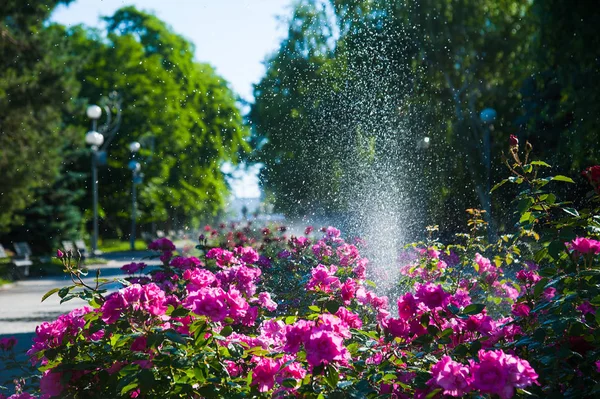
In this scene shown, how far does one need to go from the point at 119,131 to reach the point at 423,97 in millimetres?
21933

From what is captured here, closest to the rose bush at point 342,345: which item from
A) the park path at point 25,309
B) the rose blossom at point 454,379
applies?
the rose blossom at point 454,379

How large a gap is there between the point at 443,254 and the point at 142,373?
14.4 feet

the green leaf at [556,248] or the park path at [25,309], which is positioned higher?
the green leaf at [556,248]

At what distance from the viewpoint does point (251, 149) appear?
24.5 meters

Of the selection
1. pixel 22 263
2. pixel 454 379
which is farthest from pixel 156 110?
pixel 454 379

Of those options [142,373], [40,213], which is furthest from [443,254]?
[40,213]

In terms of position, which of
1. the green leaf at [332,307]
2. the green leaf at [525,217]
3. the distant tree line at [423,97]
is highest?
the distant tree line at [423,97]

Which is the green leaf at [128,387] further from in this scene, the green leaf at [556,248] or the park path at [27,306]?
the park path at [27,306]

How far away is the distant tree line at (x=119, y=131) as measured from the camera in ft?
79.0

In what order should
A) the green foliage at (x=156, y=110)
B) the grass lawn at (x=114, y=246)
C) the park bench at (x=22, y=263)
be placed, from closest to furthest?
the park bench at (x=22, y=263) < the grass lawn at (x=114, y=246) < the green foliage at (x=156, y=110)

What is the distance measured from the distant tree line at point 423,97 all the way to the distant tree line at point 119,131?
5.07 meters

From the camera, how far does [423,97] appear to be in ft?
83.7

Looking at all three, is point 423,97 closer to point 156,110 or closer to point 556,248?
point 156,110

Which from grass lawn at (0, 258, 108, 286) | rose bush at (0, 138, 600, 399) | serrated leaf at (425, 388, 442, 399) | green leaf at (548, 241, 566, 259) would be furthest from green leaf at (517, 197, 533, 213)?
grass lawn at (0, 258, 108, 286)
